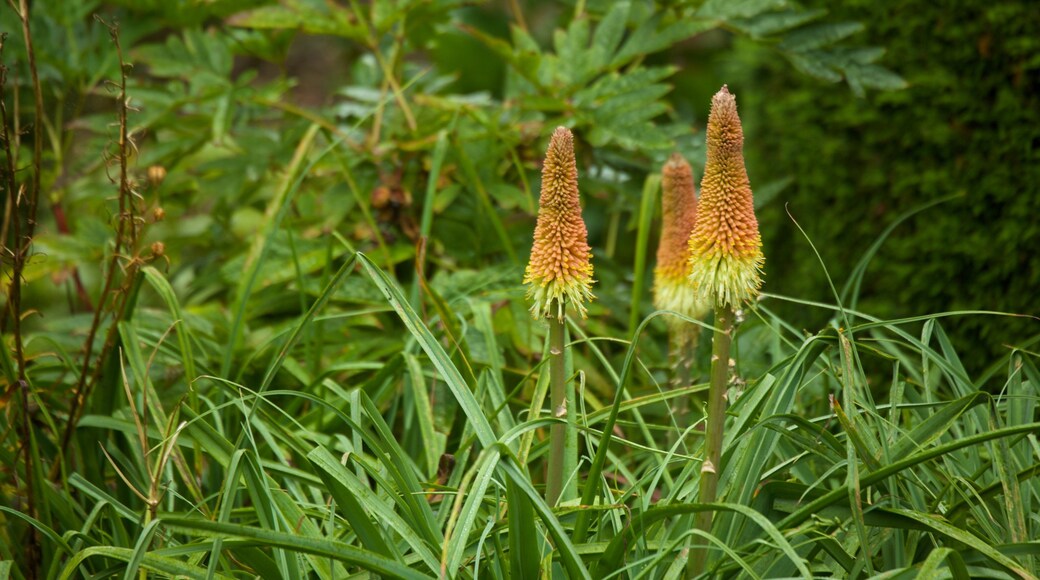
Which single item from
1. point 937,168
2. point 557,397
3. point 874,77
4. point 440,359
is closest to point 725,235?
point 557,397

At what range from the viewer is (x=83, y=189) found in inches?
145

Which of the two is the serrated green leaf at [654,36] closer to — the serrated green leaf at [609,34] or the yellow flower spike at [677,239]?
the serrated green leaf at [609,34]

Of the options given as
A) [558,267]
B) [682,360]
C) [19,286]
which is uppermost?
[558,267]

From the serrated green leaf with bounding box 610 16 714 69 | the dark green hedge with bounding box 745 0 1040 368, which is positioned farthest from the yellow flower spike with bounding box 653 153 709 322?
the dark green hedge with bounding box 745 0 1040 368

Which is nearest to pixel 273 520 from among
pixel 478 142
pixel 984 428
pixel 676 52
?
pixel 984 428

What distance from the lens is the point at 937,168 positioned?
3.34m

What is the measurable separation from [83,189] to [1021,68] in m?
3.34

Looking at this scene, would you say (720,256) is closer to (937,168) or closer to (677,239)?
(677,239)

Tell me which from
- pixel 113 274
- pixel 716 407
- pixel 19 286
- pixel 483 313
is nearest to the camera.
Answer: pixel 716 407

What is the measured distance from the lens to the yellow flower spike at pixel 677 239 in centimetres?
226

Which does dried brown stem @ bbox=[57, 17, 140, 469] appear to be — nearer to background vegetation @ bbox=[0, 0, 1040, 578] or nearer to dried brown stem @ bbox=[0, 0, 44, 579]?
background vegetation @ bbox=[0, 0, 1040, 578]

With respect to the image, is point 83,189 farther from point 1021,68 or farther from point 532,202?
point 1021,68

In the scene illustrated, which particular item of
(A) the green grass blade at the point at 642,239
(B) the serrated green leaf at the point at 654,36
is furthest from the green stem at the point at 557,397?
→ (B) the serrated green leaf at the point at 654,36

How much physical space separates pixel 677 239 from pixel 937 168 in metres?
1.53
